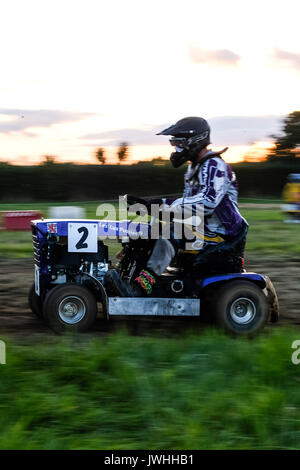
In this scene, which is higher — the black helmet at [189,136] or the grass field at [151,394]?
the black helmet at [189,136]

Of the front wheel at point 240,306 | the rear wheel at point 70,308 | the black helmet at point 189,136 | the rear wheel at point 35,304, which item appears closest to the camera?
the rear wheel at point 70,308

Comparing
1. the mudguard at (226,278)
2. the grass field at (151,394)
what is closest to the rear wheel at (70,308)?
the grass field at (151,394)

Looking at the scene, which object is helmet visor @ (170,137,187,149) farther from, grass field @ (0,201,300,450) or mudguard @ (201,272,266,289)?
grass field @ (0,201,300,450)

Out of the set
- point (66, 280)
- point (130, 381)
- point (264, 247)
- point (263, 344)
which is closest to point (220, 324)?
point (263, 344)

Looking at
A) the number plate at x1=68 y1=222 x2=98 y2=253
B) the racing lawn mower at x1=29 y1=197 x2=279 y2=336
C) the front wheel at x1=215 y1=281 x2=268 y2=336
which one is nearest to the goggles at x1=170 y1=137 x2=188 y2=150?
the racing lawn mower at x1=29 y1=197 x2=279 y2=336

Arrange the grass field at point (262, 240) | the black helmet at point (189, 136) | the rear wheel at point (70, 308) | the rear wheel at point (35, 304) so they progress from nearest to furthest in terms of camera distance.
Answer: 1. the rear wheel at point (70, 308)
2. the black helmet at point (189, 136)
3. the rear wheel at point (35, 304)
4. the grass field at point (262, 240)

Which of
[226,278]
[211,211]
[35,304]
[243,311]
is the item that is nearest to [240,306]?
[243,311]

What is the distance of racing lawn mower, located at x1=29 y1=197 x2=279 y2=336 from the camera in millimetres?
5867

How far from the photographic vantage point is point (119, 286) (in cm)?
592

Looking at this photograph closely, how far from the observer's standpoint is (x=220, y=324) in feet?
19.5

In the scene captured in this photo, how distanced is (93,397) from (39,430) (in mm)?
494

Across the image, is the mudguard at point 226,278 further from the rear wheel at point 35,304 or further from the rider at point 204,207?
the rear wheel at point 35,304

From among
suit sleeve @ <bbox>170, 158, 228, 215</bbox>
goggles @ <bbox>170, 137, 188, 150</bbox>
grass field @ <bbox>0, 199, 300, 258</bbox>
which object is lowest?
grass field @ <bbox>0, 199, 300, 258</bbox>

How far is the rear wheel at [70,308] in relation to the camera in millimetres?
5789
